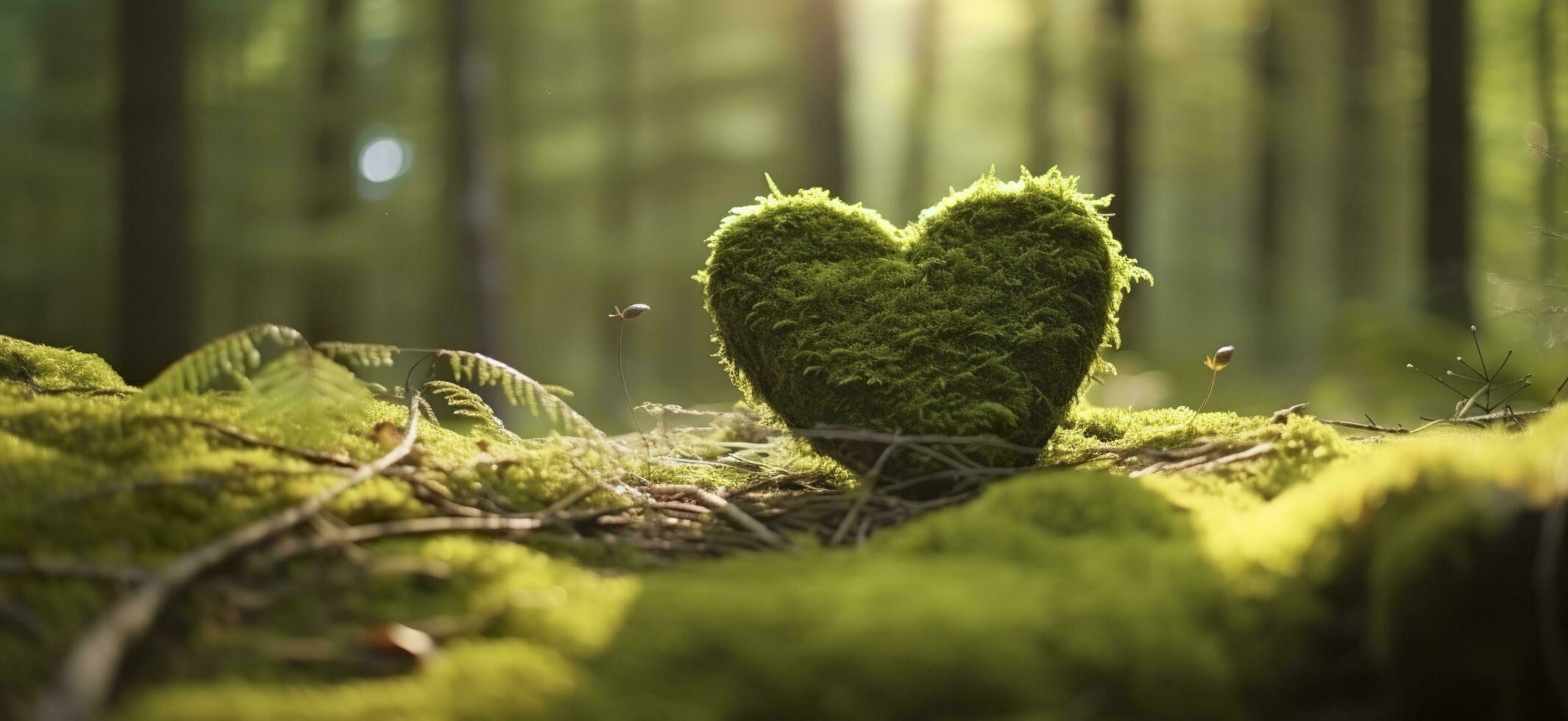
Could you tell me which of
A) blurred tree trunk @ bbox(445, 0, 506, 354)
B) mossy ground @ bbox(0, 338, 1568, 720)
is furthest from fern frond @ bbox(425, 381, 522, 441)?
blurred tree trunk @ bbox(445, 0, 506, 354)

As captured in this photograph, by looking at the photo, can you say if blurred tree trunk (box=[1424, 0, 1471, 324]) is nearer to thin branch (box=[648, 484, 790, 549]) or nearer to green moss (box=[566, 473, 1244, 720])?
thin branch (box=[648, 484, 790, 549])

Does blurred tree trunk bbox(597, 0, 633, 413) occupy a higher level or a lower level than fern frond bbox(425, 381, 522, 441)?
higher

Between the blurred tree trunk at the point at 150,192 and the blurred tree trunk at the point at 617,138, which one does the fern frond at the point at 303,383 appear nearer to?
the blurred tree trunk at the point at 150,192

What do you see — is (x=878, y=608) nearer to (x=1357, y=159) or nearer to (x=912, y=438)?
(x=912, y=438)

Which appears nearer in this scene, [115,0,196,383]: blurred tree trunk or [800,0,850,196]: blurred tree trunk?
[115,0,196,383]: blurred tree trunk

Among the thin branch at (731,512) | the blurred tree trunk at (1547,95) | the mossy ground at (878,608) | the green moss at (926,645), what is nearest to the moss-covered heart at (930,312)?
the thin branch at (731,512)

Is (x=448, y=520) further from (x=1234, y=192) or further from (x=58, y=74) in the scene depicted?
(x=1234, y=192)
